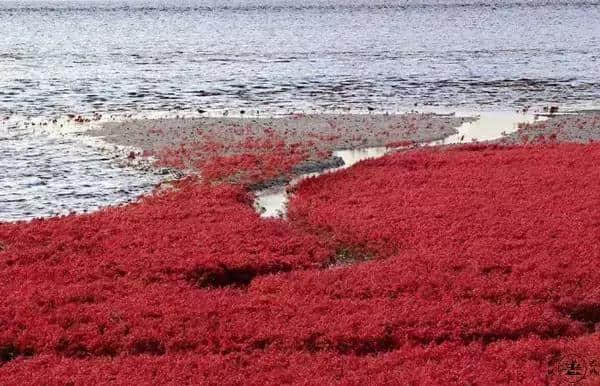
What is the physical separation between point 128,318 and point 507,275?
9.87 metres

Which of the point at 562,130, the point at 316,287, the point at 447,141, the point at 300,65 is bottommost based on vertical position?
the point at 300,65

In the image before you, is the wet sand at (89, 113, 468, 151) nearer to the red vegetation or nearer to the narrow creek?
the narrow creek

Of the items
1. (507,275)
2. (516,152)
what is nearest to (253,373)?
(507,275)

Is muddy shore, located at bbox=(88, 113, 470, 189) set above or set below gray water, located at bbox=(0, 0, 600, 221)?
above

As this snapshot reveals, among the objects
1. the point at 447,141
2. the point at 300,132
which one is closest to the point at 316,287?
the point at 447,141

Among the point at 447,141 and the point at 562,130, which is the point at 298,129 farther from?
the point at 562,130

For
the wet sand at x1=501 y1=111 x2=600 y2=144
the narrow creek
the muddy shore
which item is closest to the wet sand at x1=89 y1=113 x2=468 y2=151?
the muddy shore

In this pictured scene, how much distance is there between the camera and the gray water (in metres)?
36.2

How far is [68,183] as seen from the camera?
3331 centimetres

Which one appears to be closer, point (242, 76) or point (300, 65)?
point (242, 76)

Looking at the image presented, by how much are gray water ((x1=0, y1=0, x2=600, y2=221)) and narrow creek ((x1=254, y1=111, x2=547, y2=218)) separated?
15.3 ft

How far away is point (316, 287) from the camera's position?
20.1 m

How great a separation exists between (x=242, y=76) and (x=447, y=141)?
38.5m

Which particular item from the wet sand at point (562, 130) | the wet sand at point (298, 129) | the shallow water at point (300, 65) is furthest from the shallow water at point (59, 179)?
the wet sand at point (562, 130)
